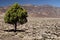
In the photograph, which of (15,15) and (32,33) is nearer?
(32,33)

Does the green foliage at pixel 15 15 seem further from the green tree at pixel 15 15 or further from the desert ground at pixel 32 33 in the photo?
the desert ground at pixel 32 33

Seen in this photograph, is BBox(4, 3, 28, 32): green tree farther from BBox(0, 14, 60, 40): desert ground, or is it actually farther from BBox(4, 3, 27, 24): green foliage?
BBox(0, 14, 60, 40): desert ground

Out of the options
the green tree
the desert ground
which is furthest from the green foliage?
the desert ground

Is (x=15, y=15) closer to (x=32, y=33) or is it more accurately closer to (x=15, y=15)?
(x=15, y=15)

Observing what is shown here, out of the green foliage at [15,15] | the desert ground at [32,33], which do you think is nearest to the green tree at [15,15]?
the green foliage at [15,15]

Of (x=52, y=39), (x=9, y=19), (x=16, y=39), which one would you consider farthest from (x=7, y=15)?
(x=52, y=39)

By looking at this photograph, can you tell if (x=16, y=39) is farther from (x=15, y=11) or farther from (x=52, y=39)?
(x=15, y=11)

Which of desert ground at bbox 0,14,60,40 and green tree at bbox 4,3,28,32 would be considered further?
green tree at bbox 4,3,28,32

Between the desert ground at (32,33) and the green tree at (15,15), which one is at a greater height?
the green tree at (15,15)

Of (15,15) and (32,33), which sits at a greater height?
(15,15)

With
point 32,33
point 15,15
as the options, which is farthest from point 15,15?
point 32,33

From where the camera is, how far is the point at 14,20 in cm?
4191

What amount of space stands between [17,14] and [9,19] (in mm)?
1933

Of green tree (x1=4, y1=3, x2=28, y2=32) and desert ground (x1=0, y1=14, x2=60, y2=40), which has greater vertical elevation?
green tree (x1=4, y1=3, x2=28, y2=32)
